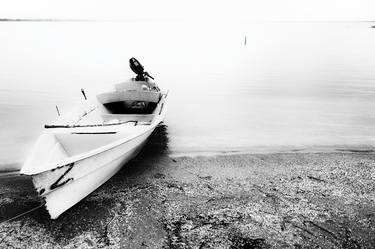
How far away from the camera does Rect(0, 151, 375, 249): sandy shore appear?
4.93 metres

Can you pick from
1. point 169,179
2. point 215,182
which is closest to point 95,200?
point 169,179

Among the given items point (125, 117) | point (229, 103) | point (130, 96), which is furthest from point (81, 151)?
point (229, 103)

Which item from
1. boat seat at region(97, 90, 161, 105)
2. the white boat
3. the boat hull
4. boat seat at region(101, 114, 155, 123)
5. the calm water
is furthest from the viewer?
the calm water

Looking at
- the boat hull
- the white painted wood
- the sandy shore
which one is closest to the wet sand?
the sandy shore

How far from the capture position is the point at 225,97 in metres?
16.6

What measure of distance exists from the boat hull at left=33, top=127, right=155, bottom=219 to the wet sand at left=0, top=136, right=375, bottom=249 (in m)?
0.21

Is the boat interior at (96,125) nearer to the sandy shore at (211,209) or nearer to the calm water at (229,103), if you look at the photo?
the sandy shore at (211,209)

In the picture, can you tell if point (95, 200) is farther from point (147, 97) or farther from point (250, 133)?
point (250, 133)

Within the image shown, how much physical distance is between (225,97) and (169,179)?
1032 centimetres

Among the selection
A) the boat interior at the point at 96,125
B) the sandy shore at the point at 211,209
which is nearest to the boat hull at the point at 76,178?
the sandy shore at the point at 211,209

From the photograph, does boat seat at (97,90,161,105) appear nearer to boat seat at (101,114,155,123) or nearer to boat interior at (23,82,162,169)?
boat interior at (23,82,162,169)

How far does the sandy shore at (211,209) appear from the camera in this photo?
4.93 m

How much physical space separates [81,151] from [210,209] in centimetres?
306

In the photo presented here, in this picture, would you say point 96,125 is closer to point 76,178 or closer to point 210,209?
point 76,178
